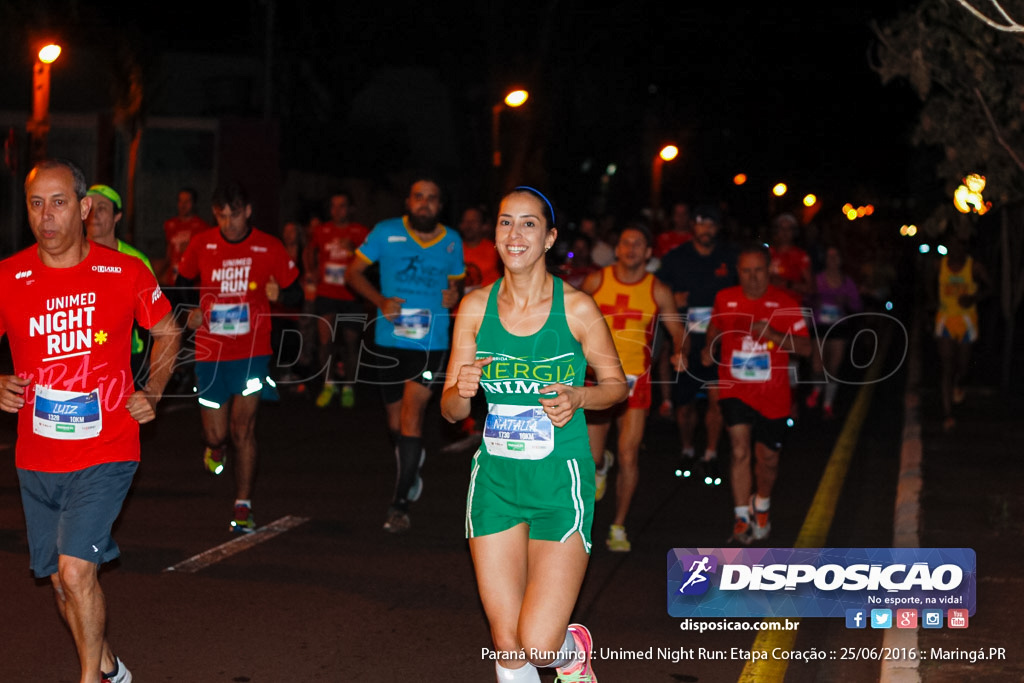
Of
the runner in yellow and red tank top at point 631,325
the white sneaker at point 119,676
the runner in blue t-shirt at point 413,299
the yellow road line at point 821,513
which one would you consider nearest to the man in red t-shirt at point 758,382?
the yellow road line at point 821,513

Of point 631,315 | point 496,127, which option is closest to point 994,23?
point 631,315

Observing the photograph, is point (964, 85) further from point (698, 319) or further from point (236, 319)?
point (236, 319)

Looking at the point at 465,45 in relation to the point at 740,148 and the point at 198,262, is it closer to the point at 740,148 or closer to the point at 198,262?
the point at 198,262

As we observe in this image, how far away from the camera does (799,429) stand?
14.1m

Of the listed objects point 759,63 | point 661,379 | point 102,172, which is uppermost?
point 759,63

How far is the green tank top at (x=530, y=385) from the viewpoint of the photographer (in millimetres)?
4633

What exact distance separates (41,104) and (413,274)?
11028mm

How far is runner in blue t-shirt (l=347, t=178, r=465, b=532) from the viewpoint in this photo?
348 inches

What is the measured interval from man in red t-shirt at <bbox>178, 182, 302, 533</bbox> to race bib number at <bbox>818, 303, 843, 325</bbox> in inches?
311

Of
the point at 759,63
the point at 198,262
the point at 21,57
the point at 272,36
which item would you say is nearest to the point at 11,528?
the point at 198,262

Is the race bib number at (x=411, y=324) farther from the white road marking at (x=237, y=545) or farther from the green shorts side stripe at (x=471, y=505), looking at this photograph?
the green shorts side stripe at (x=471, y=505)

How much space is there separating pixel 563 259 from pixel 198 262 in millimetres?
8935

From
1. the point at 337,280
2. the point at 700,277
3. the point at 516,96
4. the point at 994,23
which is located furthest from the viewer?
the point at 516,96

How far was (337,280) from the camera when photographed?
612 inches
